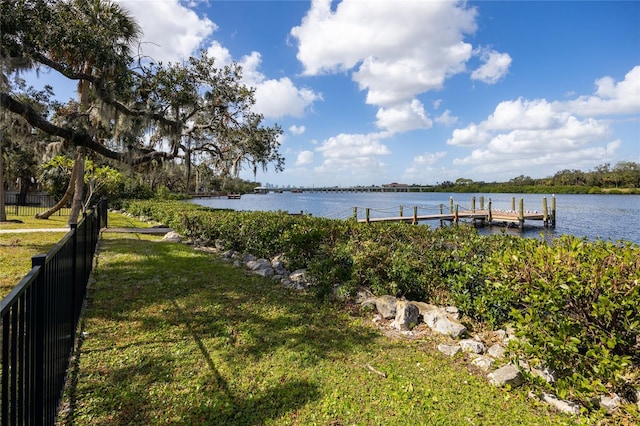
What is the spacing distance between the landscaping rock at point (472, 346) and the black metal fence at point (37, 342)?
3.51 m

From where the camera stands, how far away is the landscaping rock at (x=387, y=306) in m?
4.38

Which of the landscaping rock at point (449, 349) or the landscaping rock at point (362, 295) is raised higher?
the landscaping rock at point (362, 295)

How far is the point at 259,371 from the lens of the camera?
3129 mm

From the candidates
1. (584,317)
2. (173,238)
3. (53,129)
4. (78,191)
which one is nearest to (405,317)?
(584,317)

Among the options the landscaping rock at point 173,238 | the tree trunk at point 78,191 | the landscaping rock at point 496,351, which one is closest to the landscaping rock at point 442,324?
the landscaping rock at point 496,351

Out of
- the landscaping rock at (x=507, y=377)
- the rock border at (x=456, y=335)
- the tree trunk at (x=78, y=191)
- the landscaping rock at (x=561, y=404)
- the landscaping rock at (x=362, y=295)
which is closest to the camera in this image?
the landscaping rock at (x=561, y=404)

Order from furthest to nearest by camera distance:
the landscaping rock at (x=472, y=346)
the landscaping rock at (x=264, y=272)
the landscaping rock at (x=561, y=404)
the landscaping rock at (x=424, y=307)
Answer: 1. the landscaping rock at (x=264, y=272)
2. the landscaping rock at (x=424, y=307)
3. the landscaping rock at (x=472, y=346)
4. the landscaping rock at (x=561, y=404)

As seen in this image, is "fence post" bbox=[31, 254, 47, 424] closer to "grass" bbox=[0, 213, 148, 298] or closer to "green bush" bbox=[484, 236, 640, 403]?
"green bush" bbox=[484, 236, 640, 403]

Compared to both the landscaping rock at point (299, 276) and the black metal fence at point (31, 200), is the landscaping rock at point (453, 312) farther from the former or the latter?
the black metal fence at point (31, 200)

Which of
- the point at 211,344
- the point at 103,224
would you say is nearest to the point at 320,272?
the point at 211,344

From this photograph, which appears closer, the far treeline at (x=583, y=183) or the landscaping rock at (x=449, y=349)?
the landscaping rock at (x=449, y=349)

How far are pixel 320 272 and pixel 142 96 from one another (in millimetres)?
9054

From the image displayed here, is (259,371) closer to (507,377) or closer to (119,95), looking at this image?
(507,377)

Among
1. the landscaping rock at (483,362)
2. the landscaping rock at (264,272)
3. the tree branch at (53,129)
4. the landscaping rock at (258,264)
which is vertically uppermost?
the tree branch at (53,129)
